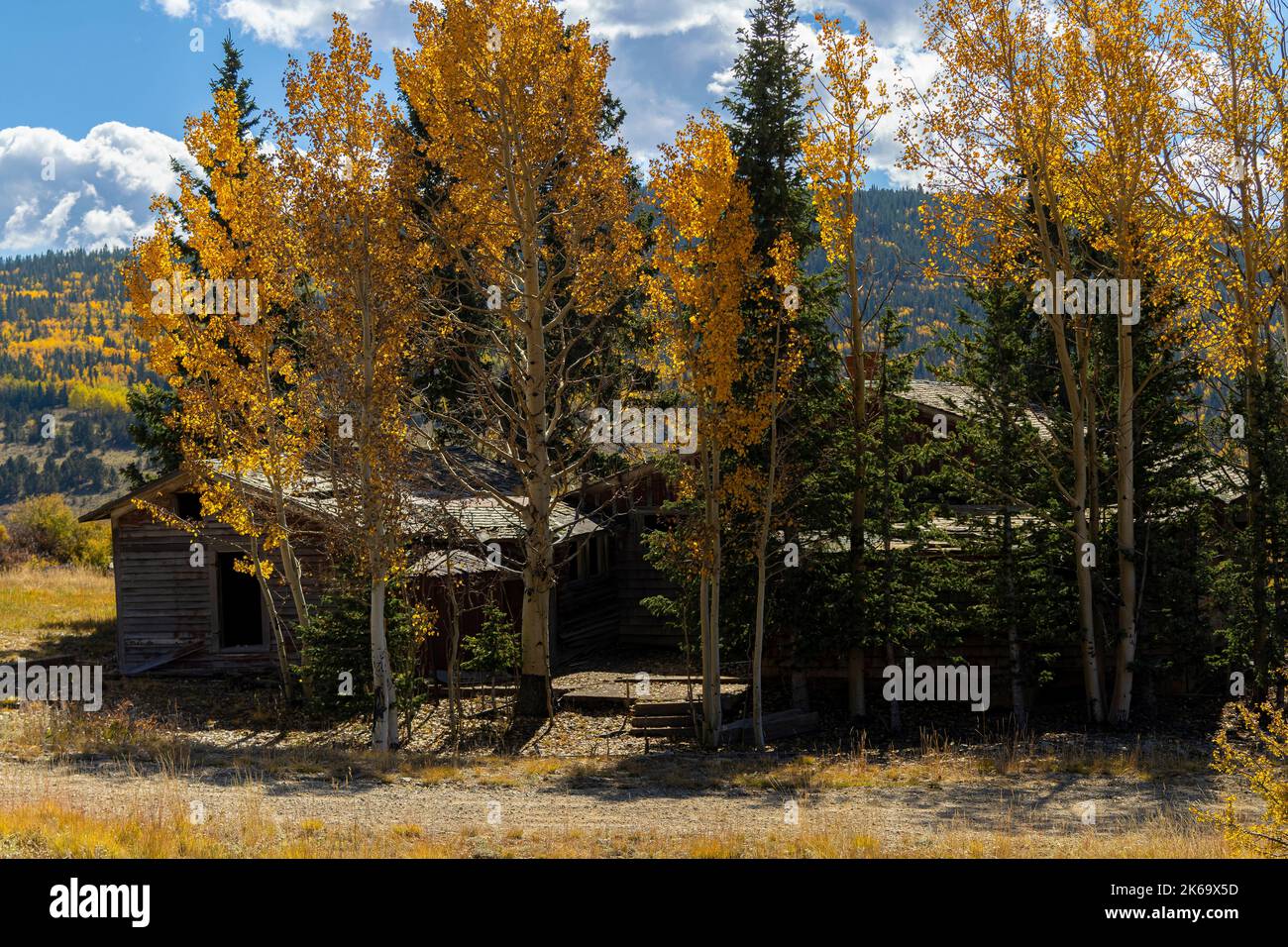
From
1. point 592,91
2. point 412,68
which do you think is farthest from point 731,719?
point 412,68

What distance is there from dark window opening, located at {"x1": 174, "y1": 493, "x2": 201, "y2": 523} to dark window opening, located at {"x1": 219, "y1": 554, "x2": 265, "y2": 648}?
291 cm

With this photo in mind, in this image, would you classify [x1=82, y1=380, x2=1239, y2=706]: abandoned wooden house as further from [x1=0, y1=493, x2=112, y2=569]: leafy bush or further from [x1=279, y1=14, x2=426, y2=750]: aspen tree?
[x1=0, y1=493, x2=112, y2=569]: leafy bush

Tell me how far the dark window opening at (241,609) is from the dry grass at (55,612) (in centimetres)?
319

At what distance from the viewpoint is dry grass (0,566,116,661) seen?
30328mm

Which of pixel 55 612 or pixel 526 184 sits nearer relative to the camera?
pixel 526 184

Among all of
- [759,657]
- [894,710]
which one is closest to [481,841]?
[759,657]

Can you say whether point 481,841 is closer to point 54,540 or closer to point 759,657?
point 759,657

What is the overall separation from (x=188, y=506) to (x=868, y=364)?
57.7ft

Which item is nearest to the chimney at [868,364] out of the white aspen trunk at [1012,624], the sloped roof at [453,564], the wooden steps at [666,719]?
the white aspen trunk at [1012,624]

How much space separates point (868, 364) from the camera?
912 inches

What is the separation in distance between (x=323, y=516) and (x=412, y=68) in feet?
29.1

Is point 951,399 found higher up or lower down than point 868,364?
lower down

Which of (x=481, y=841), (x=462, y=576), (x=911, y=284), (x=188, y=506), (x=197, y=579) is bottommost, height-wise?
(x=481, y=841)
